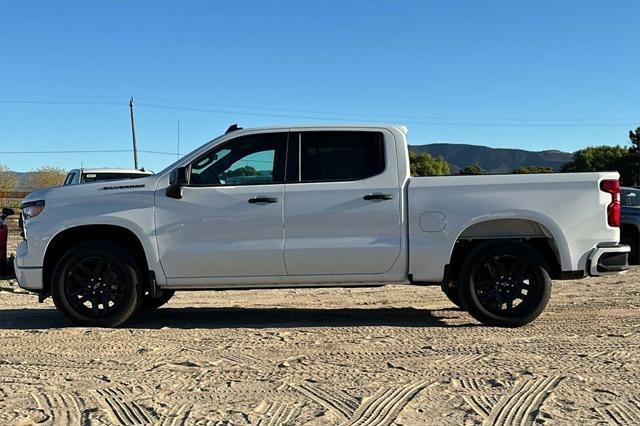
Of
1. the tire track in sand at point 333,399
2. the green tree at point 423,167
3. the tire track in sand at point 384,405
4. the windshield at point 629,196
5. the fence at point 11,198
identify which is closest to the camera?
the tire track in sand at point 384,405

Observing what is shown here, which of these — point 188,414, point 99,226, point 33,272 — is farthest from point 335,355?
point 33,272

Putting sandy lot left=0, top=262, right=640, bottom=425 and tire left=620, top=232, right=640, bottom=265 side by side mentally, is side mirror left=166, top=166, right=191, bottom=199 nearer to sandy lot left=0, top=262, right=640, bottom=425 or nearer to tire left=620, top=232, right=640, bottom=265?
sandy lot left=0, top=262, right=640, bottom=425

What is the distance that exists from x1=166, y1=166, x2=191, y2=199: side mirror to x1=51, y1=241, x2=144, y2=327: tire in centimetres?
78

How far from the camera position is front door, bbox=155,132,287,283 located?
20.4 ft

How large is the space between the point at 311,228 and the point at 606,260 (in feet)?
9.75

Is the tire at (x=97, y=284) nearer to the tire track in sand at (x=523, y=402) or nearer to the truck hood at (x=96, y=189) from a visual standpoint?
the truck hood at (x=96, y=189)

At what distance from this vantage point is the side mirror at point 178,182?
6.25 meters

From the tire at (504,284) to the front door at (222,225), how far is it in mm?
1901

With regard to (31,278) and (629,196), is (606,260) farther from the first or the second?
(629,196)

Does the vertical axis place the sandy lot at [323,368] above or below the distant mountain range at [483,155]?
below

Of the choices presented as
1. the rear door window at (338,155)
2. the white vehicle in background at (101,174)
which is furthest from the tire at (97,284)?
the white vehicle in background at (101,174)

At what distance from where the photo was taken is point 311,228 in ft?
20.4

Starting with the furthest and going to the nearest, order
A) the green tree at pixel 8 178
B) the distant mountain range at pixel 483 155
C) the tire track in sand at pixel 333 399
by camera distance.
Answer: the distant mountain range at pixel 483 155 → the green tree at pixel 8 178 → the tire track in sand at pixel 333 399

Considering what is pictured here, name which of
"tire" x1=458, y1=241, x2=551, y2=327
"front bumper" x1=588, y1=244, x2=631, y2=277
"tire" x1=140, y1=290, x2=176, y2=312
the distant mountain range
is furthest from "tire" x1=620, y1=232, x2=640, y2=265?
the distant mountain range
